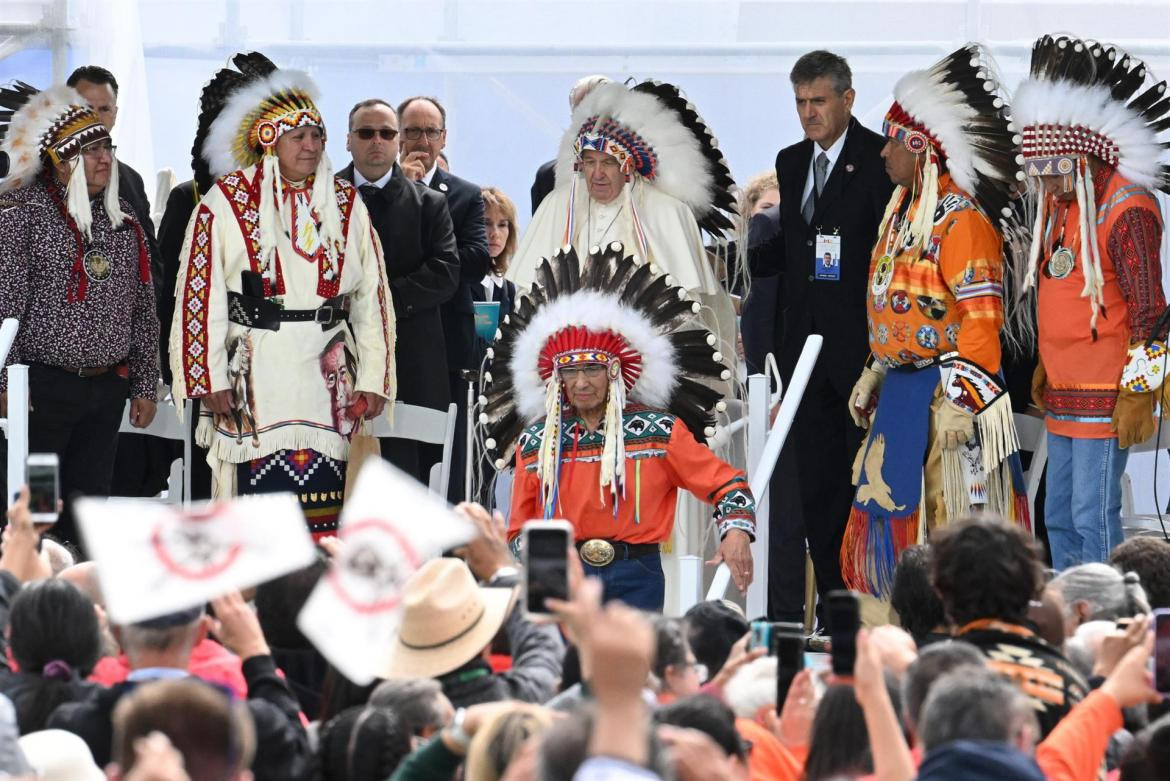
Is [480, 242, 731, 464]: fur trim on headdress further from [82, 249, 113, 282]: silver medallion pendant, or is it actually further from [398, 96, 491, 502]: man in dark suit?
[82, 249, 113, 282]: silver medallion pendant

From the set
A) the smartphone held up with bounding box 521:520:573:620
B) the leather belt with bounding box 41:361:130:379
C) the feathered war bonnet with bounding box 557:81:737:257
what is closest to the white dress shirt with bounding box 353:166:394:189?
the feathered war bonnet with bounding box 557:81:737:257

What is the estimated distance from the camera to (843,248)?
7090 millimetres

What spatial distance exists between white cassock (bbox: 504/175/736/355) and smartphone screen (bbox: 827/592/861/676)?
11.8 feet

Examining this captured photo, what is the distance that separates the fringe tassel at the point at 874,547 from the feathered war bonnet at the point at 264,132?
6.47ft

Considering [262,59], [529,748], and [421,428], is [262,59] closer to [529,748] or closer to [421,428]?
[421,428]

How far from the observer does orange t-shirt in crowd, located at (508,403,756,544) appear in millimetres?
6375

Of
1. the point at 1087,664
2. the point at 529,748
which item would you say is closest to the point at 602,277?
the point at 1087,664

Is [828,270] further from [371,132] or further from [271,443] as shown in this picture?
[271,443]

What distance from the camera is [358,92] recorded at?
9266 millimetres

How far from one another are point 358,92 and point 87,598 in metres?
5.49

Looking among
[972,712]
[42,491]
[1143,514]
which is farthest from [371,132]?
[972,712]

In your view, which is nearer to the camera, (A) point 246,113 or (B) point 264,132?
(B) point 264,132

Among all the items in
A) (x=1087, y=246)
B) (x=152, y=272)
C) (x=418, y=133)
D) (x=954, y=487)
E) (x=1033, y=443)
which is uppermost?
(x=418, y=133)

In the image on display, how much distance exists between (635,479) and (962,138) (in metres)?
1.63
